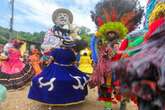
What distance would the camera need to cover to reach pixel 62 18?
8.16 metres

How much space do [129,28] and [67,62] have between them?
127 cm

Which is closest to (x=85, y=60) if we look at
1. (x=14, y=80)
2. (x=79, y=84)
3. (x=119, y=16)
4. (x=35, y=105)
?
(x=14, y=80)

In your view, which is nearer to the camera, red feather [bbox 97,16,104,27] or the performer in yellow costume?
red feather [bbox 97,16,104,27]

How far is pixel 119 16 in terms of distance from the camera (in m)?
5.25

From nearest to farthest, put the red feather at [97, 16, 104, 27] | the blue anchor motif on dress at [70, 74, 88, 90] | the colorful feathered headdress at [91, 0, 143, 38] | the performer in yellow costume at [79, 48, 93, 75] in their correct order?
the colorful feathered headdress at [91, 0, 143, 38], the red feather at [97, 16, 104, 27], the blue anchor motif on dress at [70, 74, 88, 90], the performer in yellow costume at [79, 48, 93, 75]

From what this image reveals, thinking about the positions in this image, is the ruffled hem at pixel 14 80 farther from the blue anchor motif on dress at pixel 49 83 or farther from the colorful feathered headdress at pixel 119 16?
the colorful feathered headdress at pixel 119 16

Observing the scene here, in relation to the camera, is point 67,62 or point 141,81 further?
point 67,62

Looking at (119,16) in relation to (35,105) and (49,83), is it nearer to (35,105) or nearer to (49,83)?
(49,83)

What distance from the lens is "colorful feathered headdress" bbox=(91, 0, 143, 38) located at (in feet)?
17.0

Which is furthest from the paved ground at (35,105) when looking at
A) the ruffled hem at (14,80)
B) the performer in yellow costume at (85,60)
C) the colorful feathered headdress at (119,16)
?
the performer in yellow costume at (85,60)

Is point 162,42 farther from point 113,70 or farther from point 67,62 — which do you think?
point 67,62

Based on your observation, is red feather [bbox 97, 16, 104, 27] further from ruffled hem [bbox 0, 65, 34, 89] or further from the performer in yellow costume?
the performer in yellow costume

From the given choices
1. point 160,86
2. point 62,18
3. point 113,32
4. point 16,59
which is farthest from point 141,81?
point 16,59

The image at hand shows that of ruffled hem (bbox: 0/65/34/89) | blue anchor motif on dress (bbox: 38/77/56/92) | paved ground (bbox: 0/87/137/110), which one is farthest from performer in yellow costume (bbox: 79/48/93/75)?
blue anchor motif on dress (bbox: 38/77/56/92)
